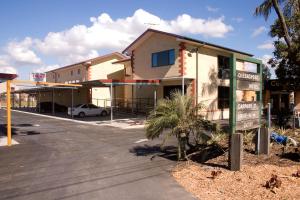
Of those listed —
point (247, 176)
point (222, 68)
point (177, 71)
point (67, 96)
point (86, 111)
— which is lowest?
point (247, 176)

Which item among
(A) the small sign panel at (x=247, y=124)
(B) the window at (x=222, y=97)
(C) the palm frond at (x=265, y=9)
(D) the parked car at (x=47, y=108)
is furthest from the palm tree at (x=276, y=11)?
(D) the parked car at (x=47, y=108)

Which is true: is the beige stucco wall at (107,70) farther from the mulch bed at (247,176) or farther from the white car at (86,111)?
the mulch bed at (247,176)

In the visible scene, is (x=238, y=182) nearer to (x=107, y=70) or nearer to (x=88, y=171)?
(x=88, y=171)

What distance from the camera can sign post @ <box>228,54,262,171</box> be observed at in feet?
25.3

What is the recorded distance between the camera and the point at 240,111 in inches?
329

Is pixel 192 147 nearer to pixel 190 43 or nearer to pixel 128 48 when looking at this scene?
pixel 190 43

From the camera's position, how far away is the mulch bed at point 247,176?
6.18 meters

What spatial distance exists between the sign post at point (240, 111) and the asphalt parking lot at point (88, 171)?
1756 mm

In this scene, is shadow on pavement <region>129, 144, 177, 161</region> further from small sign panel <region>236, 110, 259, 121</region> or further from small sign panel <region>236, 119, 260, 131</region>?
small sign panel <region>236, 110, 259, 121</region>

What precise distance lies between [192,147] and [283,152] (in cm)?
273

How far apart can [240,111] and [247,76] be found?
3.72ft

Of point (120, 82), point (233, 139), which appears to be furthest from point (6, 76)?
point (233, 139)

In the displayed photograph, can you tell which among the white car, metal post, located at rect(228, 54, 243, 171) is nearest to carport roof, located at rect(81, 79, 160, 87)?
the white car

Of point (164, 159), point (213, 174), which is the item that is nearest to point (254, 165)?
point (213, 174)
